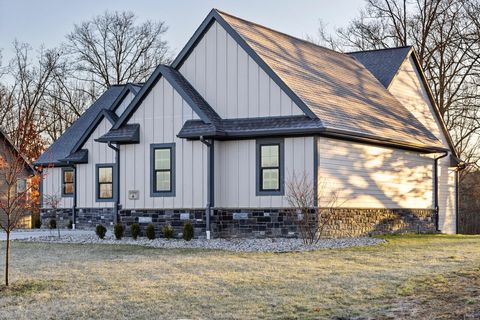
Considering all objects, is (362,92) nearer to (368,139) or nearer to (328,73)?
(328,73)

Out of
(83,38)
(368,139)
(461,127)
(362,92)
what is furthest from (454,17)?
(83,38)

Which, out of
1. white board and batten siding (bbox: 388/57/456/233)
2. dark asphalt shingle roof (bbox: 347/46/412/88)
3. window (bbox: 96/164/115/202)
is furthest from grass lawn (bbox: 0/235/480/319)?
dark asphalt shingle roof (bbox: 347/46/412/88)

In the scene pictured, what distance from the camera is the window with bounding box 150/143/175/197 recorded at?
23203 mm

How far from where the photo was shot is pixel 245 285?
523 inches

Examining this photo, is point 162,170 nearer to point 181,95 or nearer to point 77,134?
point 181,95

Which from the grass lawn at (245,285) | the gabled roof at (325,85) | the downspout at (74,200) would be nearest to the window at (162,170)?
the gabled roof at (325,85)

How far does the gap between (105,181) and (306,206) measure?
10.7m

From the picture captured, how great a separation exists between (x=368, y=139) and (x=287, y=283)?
426 inches

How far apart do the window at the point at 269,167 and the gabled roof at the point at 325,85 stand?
138 centimetres

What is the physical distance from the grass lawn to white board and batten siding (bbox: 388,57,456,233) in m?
12.3

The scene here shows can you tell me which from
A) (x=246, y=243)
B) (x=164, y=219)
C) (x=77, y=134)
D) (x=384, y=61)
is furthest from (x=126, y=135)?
(x=384, y=61)

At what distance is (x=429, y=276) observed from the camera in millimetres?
13961

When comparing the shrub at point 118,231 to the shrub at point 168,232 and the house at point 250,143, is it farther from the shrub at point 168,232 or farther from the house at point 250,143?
the shrub at point 168,232

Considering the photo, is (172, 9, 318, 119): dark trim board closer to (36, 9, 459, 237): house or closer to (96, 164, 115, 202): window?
(36, 9, 459, 237): house
